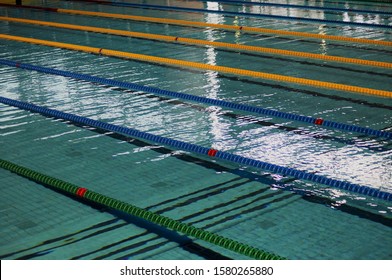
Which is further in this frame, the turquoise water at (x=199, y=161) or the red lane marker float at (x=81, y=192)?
the red lane marker float at (x=81, y=192)

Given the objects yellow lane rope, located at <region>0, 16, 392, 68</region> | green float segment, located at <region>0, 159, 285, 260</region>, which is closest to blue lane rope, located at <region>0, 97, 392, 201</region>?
green float segment, located at <region>0, 159, 285, 260</region>

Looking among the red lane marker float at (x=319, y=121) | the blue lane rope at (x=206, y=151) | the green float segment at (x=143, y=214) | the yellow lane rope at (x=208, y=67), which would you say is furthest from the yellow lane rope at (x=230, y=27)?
the green float segment at (x=143, y=214)

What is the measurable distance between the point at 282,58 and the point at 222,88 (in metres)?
1.73

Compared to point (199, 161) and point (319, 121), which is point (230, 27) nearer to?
point (319, 121)

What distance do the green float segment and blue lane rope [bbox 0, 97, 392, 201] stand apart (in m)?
1.07

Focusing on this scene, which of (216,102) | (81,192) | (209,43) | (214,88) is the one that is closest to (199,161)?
(81,192)

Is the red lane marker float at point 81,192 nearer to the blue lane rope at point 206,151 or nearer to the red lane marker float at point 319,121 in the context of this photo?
the blue lane rope at point 206,151

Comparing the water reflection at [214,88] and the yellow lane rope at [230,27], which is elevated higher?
the yellow lane rope at [230,27]

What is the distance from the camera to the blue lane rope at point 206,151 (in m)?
4.43

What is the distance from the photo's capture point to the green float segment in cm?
362

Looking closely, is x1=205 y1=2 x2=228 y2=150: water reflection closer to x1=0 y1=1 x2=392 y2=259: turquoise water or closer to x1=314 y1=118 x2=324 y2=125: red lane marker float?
x1=0 y1=1 x2=392 y2=259: turquoise water

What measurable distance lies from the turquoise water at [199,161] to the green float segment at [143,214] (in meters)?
0.06

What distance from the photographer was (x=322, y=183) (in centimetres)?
457

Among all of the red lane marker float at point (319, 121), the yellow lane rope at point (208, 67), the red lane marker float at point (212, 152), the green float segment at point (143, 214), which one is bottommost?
the green float segment at point (143, 214)
